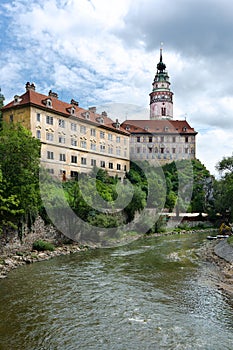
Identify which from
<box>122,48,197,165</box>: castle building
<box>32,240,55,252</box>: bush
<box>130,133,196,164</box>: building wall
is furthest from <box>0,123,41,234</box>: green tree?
<box>130,133,196,164</box>: building wall

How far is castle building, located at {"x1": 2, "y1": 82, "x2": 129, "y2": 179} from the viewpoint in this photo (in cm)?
3684

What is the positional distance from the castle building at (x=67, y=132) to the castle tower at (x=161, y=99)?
25.2m

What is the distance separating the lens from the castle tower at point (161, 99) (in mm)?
72688

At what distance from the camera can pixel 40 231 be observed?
26.7 meters

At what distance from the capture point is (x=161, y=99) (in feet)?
241

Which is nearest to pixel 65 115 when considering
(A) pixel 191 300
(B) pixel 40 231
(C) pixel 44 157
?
(C) pixel 44 157

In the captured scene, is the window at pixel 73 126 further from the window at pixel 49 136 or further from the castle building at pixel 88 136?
the window at pixel 49 136

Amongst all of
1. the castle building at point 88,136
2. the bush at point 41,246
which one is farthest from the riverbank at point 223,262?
the castle building at point 88,136

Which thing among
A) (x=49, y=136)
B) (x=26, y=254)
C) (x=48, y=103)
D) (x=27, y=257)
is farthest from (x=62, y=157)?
(x=27, y=257)

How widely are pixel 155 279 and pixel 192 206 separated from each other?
129 feet

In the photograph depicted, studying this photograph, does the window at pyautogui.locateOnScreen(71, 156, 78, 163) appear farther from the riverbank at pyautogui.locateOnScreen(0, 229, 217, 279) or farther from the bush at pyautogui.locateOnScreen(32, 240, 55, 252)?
the bush at pyautogui.locateOnScreen(32, 240, 55, 252)

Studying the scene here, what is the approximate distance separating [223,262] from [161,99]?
55.7 m

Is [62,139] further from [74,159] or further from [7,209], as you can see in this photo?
[7,209]

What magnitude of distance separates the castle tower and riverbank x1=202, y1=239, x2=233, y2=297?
45.9m
